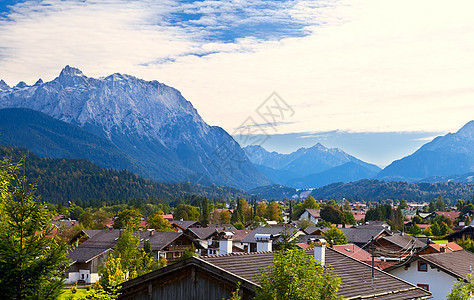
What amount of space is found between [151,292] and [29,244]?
216 inches

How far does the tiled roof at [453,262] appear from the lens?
32188 mm

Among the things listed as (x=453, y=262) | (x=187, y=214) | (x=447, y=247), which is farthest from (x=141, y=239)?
(x=187, y=214)

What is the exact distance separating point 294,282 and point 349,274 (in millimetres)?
8192

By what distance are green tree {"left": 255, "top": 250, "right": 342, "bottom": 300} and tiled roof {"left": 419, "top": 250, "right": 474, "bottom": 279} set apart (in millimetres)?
21142

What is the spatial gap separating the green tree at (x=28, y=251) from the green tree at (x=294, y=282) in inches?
212

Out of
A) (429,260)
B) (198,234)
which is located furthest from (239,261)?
(198,234)

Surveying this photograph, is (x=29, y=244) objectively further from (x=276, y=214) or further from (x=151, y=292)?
(x=276, y=214)

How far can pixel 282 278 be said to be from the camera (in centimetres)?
1324

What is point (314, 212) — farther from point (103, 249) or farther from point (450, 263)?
point (450, 263)

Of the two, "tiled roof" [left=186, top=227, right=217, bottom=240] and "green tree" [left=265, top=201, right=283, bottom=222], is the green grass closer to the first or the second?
"tiled roof" [left=186, top=227, right=217, bottom=240]

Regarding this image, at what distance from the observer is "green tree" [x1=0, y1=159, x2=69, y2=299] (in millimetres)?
12969

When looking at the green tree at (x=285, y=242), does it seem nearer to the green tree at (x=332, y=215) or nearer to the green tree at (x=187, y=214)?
the green tree at (x=332, y=215)

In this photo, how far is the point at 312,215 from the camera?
13212cm

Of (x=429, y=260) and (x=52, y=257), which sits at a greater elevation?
(x=52, y=257)
